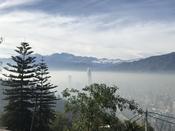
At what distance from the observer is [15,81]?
6506 cm

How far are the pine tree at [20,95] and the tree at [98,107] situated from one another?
86.5 ft

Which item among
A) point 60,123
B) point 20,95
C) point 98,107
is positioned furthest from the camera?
point 60,123

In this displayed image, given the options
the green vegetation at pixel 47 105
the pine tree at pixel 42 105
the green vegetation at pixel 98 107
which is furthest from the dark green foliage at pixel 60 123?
the green vegetation at pixel 98 107

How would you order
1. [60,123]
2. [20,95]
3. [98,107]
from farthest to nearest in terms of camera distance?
[60,123]
[20,95]
[98,107]

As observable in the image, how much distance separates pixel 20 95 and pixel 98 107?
31351 millimetres

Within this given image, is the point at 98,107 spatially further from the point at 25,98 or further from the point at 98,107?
the point at 25,98

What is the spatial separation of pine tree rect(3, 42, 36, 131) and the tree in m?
26.4

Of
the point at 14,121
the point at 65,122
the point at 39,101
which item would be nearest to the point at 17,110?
the point at 14,121

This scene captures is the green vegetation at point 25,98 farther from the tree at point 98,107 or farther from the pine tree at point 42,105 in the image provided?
the tree at point 98,107

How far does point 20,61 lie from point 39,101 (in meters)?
8.34

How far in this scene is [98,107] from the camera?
115 feet

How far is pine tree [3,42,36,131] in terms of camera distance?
201 ft

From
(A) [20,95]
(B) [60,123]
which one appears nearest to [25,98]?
(A) [20,95]

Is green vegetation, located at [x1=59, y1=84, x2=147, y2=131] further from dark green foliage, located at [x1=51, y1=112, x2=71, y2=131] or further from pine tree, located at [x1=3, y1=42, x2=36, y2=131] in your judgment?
dark green foliage, located at [x1=51, y1=112, x2=71, y2=131]
